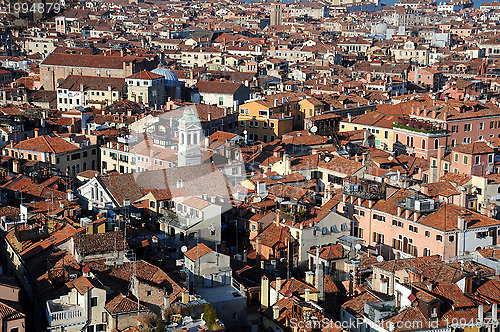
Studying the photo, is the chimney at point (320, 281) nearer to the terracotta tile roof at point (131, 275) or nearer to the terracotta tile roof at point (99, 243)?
the terracotta tile roof at point (131, 275)

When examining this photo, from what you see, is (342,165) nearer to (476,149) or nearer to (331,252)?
(476,149)

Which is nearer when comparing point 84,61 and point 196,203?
point 196,203

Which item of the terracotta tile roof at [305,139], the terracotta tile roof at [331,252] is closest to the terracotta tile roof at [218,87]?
the terracotta tile roof at [305,139]

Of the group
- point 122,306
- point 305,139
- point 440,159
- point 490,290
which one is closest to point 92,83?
point 305,139

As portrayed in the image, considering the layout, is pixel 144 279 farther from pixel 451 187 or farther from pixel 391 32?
pixel 391 32

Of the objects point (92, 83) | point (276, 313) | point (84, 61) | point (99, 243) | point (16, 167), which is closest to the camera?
point (276, 313)

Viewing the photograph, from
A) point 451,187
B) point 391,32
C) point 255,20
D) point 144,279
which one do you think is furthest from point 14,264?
point 255,20
